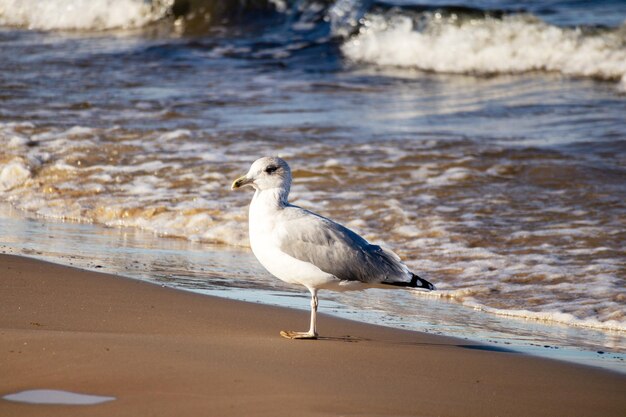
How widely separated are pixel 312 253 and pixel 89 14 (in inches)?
661

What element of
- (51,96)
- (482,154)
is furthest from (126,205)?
(51,96)

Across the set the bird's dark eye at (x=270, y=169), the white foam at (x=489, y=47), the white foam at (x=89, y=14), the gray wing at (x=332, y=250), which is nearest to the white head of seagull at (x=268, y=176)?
the bird's dark eye at (x=270, y=169)

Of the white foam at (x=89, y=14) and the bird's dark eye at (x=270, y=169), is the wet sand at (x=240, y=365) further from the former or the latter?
the white foam at (x=89, y=14)

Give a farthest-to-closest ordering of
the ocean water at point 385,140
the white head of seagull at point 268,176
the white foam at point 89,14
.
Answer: the white foam at point 89,14 < the ocean water at point 385,140 < the white head of seagull at point 268,176

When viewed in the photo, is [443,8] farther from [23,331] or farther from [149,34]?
[23,331]

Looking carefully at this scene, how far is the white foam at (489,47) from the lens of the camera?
14.6 meters

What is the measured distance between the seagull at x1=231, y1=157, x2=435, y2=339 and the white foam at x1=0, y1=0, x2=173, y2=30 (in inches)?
622

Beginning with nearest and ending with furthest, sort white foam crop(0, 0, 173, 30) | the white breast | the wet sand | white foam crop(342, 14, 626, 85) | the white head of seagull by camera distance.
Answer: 1. the wet sand
2. the white breast
3. the white head of seagull
4. white foam crop(342, 14, 626, 85)
5. white foam crop(0, 0, 173, 30)

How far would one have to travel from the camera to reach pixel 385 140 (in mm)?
10164

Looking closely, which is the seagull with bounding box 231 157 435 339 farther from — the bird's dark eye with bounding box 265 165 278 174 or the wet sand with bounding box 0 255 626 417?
the wet sand with bounding box 0 255 626 417

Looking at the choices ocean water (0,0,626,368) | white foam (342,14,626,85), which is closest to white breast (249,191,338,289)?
ocean water (0,0,626,368)

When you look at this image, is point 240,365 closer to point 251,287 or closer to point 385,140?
point 251,287

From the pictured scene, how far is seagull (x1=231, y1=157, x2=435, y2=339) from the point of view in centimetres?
479

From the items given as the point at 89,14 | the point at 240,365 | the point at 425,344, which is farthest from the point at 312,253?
the point at 89,14
